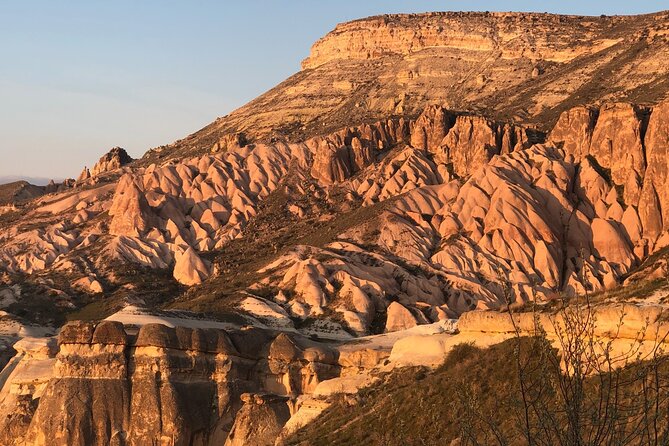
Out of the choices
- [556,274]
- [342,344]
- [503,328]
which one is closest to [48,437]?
[342,344]

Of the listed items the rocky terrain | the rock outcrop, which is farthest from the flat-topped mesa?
the rock outcrop

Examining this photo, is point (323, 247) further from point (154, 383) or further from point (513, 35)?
point (513, 35)

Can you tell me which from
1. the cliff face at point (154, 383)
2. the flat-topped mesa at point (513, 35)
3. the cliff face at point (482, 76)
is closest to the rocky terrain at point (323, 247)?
the cliff face at point (154, 383)

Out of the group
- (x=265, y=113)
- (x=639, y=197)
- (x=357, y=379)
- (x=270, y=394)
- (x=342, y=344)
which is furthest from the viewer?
(x=265, y=113)

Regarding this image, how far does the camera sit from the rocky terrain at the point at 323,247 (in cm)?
7294

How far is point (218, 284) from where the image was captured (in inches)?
4373

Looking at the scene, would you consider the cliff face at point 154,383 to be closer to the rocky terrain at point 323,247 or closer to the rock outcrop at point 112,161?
the rocky terrain at point 323,247

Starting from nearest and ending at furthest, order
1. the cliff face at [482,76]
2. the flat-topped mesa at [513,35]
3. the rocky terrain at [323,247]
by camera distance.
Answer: the rocky terrain at [323,247] < the cliff face at [482,76] < the flat-topped mesa at [513,35]

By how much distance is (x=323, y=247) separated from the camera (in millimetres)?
111062

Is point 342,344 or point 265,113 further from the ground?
point 265,113

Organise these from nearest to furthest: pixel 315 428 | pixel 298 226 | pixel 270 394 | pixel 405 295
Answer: pixel 315 428 < pixel 270 394 < pixel 405 295 < pixel 298 226

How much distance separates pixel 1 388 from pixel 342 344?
80.6 ft

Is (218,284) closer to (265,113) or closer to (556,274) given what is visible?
(556,274)

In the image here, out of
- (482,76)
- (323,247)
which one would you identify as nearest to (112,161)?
(482,76)
